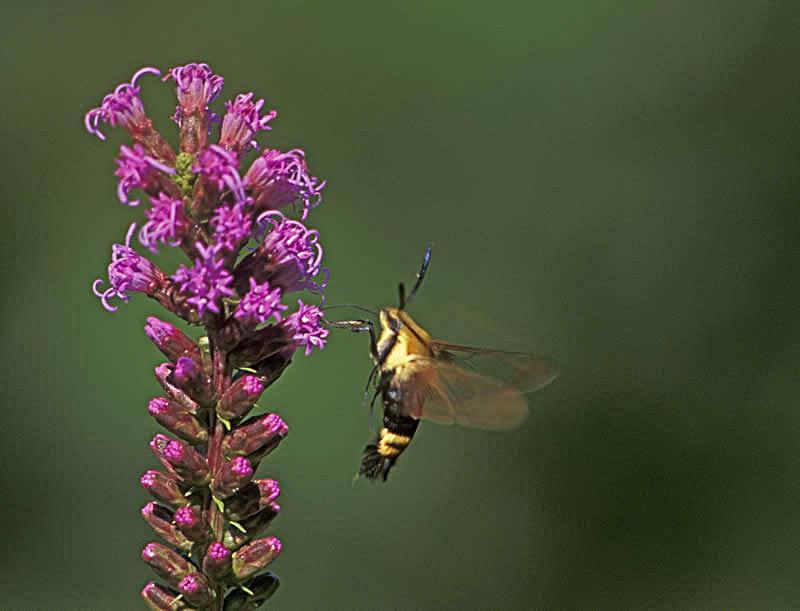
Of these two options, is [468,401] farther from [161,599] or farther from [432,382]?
[161,599]

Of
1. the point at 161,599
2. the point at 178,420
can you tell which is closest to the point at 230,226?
the point at 178,420

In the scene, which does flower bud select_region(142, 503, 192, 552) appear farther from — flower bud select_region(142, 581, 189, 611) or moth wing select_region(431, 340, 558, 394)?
moth wing select_region(431, 340, 558, 394)

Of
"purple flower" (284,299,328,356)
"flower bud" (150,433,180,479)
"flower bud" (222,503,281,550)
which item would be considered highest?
"purple flower" (284,299,328,356)

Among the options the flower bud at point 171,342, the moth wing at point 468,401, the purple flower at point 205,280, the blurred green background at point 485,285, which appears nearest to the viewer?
the purple flower at point 205,280

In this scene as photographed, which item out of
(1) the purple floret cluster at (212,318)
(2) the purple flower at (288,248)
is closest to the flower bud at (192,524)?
(1) the purple floret cluster at (212,318)

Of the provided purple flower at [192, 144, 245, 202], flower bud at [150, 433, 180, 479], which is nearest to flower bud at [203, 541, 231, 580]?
flower bud at [150, 433, 180, 479]

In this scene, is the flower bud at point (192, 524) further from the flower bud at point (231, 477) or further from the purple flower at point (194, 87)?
the purple flower at point (194, 87)
